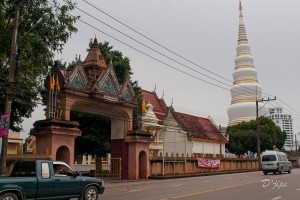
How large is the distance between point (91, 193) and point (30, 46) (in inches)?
451

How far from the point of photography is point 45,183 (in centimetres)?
1177

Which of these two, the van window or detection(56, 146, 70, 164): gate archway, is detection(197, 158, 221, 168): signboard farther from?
detection(56, 146, 70, 164): gate archway

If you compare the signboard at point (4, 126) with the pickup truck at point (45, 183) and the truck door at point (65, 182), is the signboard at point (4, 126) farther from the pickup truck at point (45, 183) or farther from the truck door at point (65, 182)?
the truck door at point (65, 182)

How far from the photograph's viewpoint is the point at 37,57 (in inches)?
885

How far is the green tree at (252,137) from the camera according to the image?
6800 cm

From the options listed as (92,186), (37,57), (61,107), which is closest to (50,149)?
(61,107)

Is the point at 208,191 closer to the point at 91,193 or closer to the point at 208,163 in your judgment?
the point at 91,193

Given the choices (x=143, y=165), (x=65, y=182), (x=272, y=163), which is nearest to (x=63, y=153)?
(x=143, y=165)

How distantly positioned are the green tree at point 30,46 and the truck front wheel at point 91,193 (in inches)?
318

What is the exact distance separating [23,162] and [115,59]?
1137 inches

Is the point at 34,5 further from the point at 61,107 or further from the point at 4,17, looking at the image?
the point at 61,107

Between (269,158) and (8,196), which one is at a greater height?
(269,158)

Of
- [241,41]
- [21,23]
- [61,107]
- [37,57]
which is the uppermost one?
[241,41]

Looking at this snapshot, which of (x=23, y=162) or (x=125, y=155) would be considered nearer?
(x=23, y=162)
